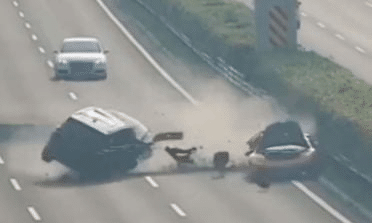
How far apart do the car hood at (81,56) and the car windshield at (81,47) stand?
0.56 metres

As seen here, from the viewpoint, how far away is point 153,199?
42281mm

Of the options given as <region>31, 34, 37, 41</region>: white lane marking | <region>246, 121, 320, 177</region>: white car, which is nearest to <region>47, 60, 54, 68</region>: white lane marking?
<region>31, 34, 37, 41</region>: white lane marking

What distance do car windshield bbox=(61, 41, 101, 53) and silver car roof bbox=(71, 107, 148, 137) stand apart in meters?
17.4

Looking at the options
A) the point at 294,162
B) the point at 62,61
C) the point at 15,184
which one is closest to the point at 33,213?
the point at 15,184

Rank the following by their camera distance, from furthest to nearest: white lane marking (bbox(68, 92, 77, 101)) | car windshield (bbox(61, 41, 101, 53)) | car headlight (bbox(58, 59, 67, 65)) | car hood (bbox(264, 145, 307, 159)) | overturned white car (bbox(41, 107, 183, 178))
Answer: car windshield (bbox(61, 41, 101, 53)) < car headlight (bbox(58, 59, 67, 65)) < white lane marking (bbox(68, 92, 77, 101)) < overturned white car (bbox(41, 107, 183, 178)) < car hood (bbox(264, 145, 307, 159))

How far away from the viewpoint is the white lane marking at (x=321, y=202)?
39031 mm

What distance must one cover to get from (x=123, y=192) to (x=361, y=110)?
7.85 meters

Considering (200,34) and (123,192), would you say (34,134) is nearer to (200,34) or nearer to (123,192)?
(123,192)

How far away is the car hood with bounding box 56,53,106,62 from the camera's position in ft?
206

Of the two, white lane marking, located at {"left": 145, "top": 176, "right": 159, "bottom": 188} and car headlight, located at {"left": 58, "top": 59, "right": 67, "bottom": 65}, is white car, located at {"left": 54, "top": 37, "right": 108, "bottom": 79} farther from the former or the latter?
white lane marking, located at {"left": 145, "top": 176, "right": 159, "bottom": 188}

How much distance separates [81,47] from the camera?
64375 mm

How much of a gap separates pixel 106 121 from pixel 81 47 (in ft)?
63.3

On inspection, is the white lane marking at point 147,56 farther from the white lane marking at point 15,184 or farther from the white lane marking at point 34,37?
the white lane marking at point 15,184

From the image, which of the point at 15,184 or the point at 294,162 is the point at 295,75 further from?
the point at 15,184
